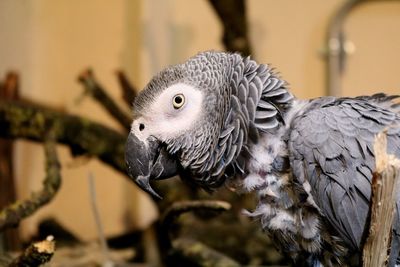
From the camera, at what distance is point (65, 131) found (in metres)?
1.52

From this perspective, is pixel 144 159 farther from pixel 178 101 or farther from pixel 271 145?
pixel 271 145

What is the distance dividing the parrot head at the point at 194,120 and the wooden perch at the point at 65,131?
0.63 metres

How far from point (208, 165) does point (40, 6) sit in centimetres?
173

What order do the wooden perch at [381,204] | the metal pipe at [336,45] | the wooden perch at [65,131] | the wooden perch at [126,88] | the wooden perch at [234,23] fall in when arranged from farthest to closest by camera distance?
1. the metal pipe at [336,45]
2. the wooden perch at [126,88]
3. the wooden perch at [234,23]
4. the wooden perch at [65,131]
5. the wooden perch at [381,204]

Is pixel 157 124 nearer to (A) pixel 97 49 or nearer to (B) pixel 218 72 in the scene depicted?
(B) pixel 218 72

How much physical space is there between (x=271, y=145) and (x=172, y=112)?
7.0 inches

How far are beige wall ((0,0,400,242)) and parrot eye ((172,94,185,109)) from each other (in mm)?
1182

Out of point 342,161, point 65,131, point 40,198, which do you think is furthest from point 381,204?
point 65,131

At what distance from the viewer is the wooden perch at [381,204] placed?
0.63m

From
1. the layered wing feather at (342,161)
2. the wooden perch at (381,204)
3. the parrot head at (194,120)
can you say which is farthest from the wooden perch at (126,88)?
the wooden perch at (381,204)

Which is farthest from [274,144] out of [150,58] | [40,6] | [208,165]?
[40,6]

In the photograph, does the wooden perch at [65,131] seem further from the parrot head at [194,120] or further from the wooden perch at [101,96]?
the parrot head at [194,120]

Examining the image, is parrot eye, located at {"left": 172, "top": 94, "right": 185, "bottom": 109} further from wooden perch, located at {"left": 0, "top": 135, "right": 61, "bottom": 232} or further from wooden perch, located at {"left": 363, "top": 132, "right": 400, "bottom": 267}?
wooden perch, located at {"left": 0, "top": 135, "right": 61, "bottom": 232}

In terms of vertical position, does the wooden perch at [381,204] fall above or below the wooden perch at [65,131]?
above
